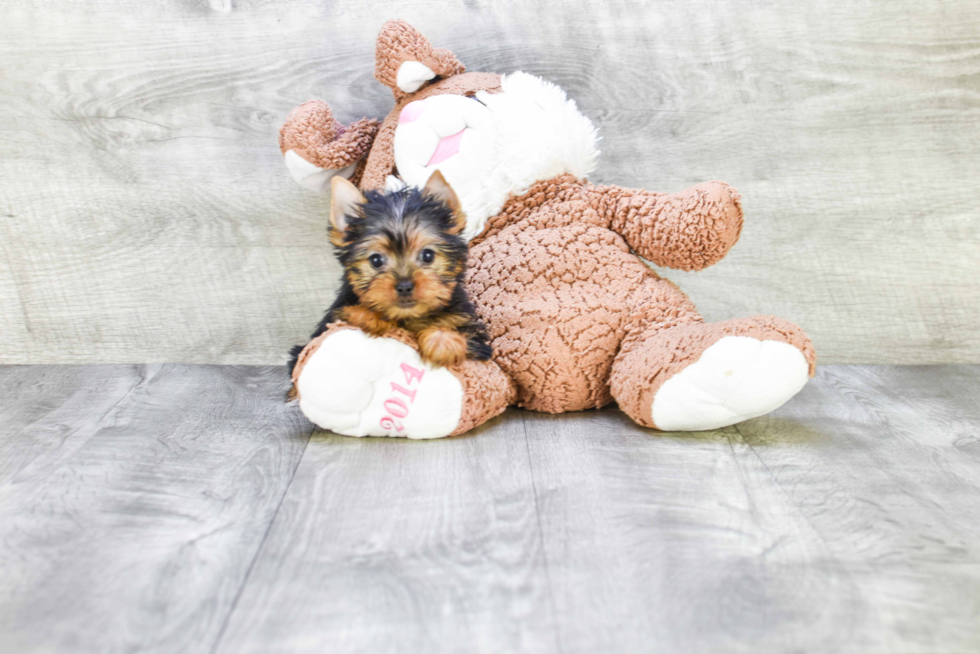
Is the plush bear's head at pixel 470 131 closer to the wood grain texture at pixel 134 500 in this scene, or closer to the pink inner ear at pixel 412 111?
the pink inner ear at pixel 412 111

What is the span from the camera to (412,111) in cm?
167

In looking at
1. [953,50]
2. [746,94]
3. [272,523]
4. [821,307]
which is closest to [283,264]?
[272,523]

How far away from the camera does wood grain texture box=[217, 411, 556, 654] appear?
0.96 meters

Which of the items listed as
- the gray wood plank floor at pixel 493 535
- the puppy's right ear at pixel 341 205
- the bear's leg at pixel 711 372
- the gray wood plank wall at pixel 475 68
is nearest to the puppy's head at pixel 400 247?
the puppy's right ear at pixel 341 205

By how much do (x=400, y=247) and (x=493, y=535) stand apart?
530 mm

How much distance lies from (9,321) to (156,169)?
635mm

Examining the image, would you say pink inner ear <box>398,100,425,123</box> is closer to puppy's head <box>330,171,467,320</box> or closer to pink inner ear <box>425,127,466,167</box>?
pink inner ear <box>425,127,466,167</box>

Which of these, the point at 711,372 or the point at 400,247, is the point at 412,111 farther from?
the point at 711,372

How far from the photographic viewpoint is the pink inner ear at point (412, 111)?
165 centimetres

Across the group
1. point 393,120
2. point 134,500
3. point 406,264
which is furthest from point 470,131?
point 134,500

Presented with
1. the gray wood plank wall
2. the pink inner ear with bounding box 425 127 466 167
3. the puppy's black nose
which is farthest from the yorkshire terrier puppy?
the gray wood plank wall

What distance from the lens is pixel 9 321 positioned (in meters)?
2.11

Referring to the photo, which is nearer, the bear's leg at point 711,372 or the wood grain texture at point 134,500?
the wood grain texture at point 134,500

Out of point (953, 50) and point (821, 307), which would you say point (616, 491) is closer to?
point (821, 307)
